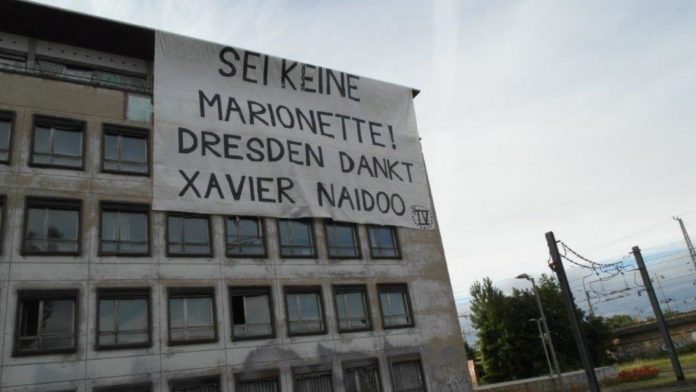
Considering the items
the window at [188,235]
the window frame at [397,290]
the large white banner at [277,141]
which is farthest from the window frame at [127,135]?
the window frame at [397,290]

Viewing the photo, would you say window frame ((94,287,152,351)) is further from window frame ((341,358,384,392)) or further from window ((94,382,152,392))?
window frame ((341,358,384,392))

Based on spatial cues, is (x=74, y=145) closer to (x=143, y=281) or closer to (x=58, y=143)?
(x=58, y=143)

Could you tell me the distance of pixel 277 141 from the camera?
87.0ft

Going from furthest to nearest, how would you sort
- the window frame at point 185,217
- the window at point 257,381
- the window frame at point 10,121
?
the window frame at point 185,217
the window at point 257,381
the window frame at point 10,121

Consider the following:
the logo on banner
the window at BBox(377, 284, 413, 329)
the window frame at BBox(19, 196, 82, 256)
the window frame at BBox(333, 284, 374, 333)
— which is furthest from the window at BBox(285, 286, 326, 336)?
the window frame at BBox(19, 196, 82, 256)

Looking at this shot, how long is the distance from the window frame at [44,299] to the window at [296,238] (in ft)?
29.4

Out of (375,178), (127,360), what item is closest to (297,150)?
(375,178)

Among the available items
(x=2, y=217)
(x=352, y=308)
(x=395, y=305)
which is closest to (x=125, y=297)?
(x=2, y=217)

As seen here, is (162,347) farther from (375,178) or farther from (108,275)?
(375,178)

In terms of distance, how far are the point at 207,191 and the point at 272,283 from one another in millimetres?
5191

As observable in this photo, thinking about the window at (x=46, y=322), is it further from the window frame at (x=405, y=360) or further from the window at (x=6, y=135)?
the window frame at (x=405, y=360)

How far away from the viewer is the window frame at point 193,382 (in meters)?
19.8

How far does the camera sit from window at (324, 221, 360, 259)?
87.1 ft

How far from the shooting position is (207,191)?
77.3 ft
